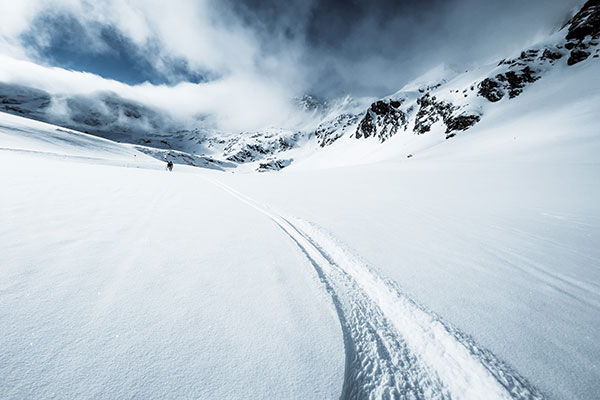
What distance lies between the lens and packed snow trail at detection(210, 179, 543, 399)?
6.34 ft

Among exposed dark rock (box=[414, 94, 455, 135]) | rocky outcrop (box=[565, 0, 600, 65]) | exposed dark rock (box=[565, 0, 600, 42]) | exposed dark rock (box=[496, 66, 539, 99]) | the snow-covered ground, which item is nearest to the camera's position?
the snow-covered ground

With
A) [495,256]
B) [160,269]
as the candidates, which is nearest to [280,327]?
[160,269]

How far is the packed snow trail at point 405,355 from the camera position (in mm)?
1932

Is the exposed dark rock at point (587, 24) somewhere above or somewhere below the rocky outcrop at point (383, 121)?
above

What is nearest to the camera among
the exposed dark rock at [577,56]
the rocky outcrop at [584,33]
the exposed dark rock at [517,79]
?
the exposed dark rock at [577,56]

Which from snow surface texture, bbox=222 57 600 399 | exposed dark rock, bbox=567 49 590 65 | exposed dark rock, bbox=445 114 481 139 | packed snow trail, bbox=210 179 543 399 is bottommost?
packed snow trail, bbox=210 179 543 399

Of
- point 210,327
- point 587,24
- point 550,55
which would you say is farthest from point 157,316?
point 587,24

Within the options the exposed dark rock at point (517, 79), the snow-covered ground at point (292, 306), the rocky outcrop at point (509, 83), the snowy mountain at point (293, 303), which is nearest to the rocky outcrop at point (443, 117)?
the rocky outcrop at point (509, 83)

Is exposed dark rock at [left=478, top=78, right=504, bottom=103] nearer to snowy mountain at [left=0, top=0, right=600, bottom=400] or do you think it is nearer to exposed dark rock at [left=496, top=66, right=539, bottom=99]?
exposed dark rock at [left=496, top=66, right=539, bottom=99]

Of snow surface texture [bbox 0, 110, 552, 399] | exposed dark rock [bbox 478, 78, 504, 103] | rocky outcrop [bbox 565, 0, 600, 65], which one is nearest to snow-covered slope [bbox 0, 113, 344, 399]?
snow surface texture [bbox 0, 110, 552, 399]

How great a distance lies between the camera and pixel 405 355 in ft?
7.41

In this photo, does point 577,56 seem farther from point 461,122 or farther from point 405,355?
point 405,355

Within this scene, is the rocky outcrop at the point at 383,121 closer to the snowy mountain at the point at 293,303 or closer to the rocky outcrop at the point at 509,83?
the rocky outcrop at the point at 509,83

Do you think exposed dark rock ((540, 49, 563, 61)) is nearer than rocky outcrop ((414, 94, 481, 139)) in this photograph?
Yes
